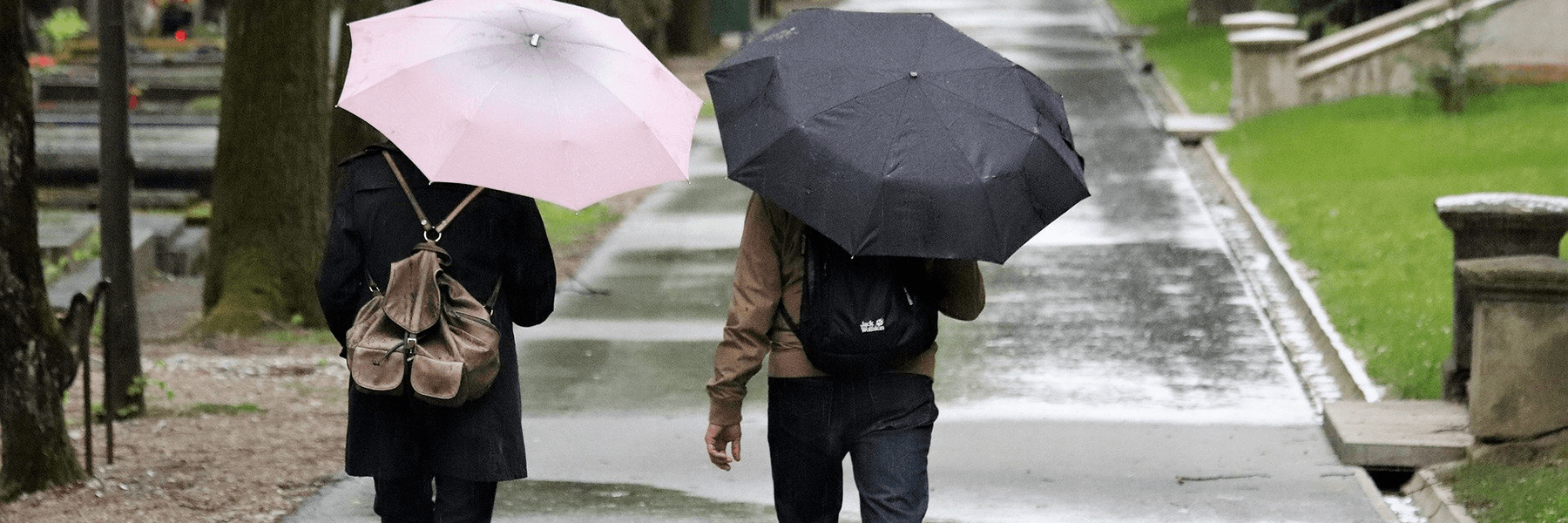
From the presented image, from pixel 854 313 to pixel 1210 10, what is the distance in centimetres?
3169

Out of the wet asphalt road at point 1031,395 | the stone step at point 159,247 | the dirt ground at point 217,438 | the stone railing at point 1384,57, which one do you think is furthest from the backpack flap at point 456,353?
the stone railing at point 1384,57

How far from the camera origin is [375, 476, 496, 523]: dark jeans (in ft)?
16.1

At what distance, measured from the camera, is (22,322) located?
23.2 feet

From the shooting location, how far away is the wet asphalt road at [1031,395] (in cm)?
748

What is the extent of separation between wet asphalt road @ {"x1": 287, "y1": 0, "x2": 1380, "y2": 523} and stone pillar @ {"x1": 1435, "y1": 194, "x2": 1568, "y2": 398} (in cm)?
73

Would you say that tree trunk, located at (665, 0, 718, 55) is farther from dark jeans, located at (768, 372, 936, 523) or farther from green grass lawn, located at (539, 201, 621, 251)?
dark jeans, located at (768, 372, 936, 523)

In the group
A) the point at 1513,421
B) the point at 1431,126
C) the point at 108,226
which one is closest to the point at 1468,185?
the point at 1431,126

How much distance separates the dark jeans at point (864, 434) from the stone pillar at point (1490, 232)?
455 centimetres

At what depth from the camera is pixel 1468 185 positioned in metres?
15.2

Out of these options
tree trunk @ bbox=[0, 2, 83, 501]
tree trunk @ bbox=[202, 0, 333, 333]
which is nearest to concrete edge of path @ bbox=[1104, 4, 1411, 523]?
tree trunk @ bbox=[0, 2, 83, 501]

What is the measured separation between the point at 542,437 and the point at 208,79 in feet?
76.5

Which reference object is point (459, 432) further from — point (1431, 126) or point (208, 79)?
point (208, 79)

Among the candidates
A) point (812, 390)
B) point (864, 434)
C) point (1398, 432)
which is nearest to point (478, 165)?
point (812, 390)

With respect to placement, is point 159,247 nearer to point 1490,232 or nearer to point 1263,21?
point 1263,21
